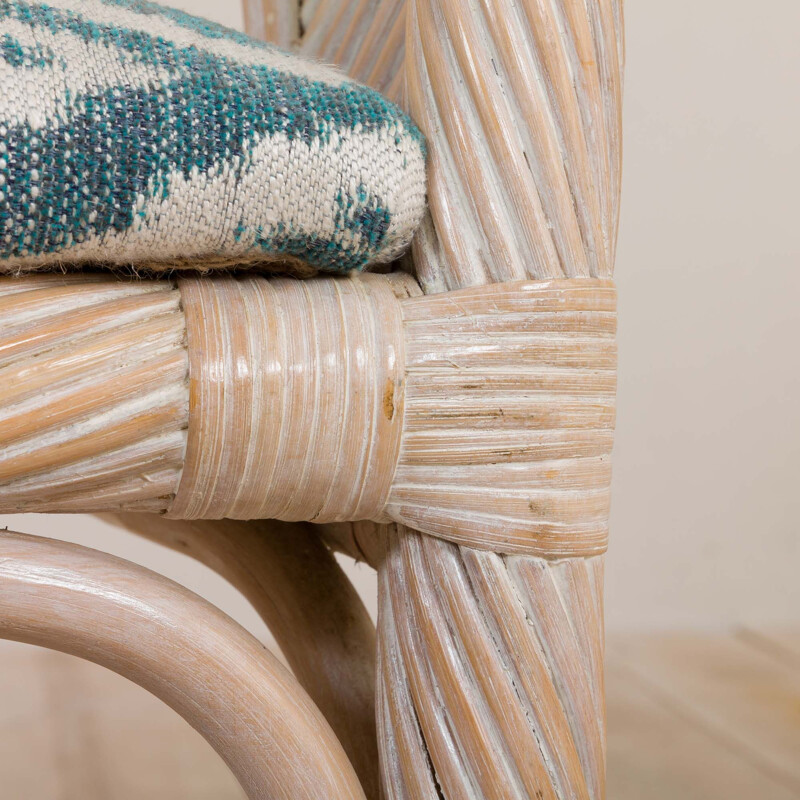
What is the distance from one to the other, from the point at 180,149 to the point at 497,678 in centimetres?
22

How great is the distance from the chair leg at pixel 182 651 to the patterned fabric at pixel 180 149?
101 mm

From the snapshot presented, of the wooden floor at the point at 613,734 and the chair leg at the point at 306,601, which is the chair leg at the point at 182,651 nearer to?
the chair leg at the point at 306,601

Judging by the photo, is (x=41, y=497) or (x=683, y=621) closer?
(x=41, y=497)

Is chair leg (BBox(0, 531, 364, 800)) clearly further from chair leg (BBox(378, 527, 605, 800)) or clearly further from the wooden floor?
the wooden floor

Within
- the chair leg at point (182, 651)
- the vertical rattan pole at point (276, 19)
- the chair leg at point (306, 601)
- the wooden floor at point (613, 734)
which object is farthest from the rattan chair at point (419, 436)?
the wooden floor at point (613, 734)

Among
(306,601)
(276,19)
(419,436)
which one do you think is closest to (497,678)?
(419,436)

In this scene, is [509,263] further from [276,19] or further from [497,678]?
[276,19]

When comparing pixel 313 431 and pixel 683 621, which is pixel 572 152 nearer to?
pixel 313 431

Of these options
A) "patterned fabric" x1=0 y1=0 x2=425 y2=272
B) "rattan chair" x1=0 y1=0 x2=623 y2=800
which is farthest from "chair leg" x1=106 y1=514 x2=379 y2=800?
"patterned fabric" x1=0 y1=0 x2=425 y2=272

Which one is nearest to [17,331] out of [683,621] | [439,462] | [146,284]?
[146,284]

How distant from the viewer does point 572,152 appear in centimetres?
34

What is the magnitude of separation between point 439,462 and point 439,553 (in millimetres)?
40

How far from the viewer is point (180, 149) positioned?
286mm

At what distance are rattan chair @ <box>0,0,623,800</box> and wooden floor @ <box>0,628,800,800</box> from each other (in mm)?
398
